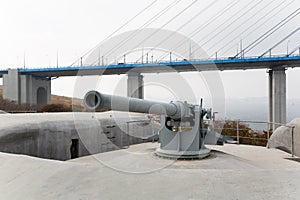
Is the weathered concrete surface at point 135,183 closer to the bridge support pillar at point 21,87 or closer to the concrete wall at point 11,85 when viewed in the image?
the bridge support pillar at point 21,87

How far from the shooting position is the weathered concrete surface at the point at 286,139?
7.49 meters

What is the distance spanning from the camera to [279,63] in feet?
90.3

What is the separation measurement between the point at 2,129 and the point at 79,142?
2.69 metres

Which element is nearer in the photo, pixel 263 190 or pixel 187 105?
Result: pixel 263 190

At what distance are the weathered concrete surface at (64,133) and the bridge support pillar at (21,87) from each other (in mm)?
29154

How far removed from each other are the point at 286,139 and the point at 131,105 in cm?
578

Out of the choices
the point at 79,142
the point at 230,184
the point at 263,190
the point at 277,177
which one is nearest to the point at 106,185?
the point at 230,184

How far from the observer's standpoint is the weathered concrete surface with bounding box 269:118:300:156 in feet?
24.6

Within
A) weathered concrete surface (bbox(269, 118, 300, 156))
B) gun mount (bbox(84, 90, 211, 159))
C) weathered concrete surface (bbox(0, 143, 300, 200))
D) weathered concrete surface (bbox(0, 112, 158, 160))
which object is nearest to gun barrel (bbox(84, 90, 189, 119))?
gun mount (bbox(84, 90, 211, 159))

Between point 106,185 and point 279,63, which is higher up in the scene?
point 279,63

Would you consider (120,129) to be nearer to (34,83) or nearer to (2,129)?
(2,129)

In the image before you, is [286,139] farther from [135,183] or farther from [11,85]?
[11,85]

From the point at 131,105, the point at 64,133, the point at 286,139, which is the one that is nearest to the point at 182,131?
→ the point at 131,105

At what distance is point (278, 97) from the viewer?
91.2 feet
